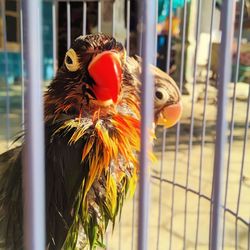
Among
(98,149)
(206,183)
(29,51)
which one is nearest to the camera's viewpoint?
(29,51)

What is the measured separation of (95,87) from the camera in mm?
420

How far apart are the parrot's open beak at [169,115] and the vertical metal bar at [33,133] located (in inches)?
10.9

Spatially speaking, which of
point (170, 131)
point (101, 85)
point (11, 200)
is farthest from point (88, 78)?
point (170, 131)

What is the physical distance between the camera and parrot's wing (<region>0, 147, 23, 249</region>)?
0.46 meters

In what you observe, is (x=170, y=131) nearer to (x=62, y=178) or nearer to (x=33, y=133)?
(x=62, y=178)

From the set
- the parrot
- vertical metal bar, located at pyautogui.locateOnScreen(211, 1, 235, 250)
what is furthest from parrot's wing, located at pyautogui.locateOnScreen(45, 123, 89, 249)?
vertical metal bar, located at pyautogui.locateOnScreen(211, 1, 235, 250)

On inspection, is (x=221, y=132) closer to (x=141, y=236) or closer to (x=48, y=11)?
(x=141, y=236)

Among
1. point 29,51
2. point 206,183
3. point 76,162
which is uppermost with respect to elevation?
point 29,51

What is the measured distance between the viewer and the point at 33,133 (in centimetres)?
19

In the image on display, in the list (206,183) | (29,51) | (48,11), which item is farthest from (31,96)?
(48,11)

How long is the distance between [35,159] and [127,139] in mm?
244

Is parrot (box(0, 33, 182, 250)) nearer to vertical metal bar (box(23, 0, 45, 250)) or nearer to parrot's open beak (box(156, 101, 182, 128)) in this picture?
parrot's open beak (box(156, 101, 182, 128))

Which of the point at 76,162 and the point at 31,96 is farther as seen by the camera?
the point at 76,162

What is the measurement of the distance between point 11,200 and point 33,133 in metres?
0.30
